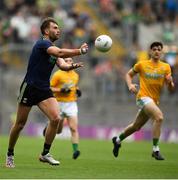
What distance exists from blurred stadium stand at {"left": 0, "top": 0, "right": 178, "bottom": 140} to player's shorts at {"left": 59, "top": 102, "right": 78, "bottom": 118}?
347 inches

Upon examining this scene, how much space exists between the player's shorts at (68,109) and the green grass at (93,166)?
0.98 metres

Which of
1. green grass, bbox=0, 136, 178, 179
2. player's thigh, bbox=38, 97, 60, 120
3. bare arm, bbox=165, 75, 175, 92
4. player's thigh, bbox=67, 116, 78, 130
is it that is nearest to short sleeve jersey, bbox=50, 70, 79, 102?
player's thigh, bbox=67, 116, 78, 130

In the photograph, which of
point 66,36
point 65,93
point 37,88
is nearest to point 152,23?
point 66,36

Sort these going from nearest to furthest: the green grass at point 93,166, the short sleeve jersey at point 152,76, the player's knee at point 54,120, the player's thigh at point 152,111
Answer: the green grass at point 93,166 < the player's knee at point 54,120 < the player's thigh at point 152,111 < the short sleeve jersey at point 152,76

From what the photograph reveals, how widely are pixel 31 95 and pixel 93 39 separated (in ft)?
50.9

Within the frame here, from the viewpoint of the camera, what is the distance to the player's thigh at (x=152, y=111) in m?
17.7

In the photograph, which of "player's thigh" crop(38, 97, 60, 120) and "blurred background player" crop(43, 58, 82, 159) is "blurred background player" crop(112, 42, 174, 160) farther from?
"player's thigh" crop(38, 97, 60, 120)

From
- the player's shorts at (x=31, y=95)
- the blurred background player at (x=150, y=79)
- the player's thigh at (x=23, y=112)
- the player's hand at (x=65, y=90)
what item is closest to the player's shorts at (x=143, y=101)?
the blurred background player at (x=150, y=79)

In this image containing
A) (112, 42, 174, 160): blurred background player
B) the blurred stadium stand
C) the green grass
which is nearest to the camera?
the green grass

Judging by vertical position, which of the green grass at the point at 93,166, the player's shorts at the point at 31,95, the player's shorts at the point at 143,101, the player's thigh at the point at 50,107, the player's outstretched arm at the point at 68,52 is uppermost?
the player's shorts at the point at 143,101

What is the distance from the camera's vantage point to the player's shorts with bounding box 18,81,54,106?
14648mm

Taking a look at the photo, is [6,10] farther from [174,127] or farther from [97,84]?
[174,127]

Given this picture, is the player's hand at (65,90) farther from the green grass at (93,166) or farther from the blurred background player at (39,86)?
the blurred background player at (39,86)

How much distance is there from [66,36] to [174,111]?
5064 millimetres
